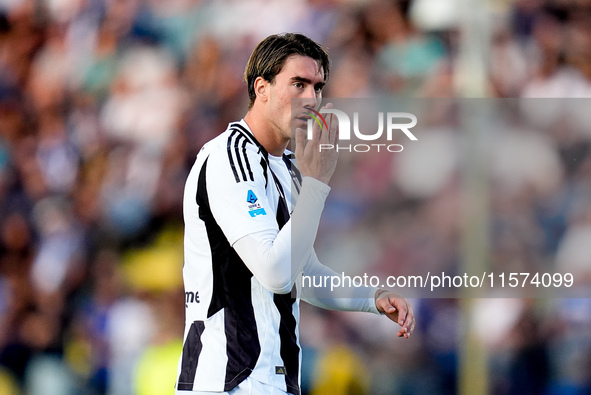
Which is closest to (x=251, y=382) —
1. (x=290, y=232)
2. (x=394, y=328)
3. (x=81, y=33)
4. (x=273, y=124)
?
(x=290, y=232)

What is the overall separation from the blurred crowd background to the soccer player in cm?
135

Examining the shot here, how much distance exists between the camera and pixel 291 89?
2.53 m

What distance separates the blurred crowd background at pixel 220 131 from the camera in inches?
166

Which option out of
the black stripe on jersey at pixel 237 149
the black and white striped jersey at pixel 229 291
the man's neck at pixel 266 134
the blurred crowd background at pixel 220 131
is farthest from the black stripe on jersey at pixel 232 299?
the blurred crowd background at pixel 220 131

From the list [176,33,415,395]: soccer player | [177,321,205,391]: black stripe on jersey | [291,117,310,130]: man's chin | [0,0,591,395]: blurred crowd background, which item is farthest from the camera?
[0,0,591,395]: blurred crowd background

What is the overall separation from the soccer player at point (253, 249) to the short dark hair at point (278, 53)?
0.01m

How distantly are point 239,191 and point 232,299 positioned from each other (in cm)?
32

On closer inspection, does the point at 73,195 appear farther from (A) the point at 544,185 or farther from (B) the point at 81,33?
(A) the point at 544,185

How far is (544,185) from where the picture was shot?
4.23m

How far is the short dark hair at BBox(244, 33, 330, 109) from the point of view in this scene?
255 cm

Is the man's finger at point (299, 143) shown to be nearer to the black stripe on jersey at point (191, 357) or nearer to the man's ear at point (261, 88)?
the man's ear at point (261, 88)

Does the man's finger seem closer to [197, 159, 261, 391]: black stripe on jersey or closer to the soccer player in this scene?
the soccer player

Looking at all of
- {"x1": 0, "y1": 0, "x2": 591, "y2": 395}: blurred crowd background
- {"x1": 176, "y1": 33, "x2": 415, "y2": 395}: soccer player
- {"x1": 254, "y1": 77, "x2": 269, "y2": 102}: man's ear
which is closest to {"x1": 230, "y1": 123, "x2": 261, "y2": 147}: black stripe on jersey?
{"x1": 176, "y1": 33, "x2": 415, "y2": 395}: soccer player

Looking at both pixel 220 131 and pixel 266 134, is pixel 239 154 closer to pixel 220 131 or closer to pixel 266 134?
pixel 266 134
